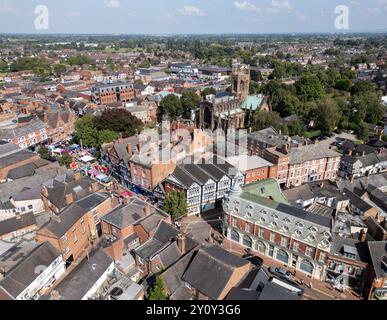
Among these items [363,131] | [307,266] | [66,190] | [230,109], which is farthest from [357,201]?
[230,109]

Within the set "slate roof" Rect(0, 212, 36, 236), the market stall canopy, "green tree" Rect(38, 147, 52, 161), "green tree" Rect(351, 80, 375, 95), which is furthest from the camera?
"green tree" Rect(351, 80, 375, 95)

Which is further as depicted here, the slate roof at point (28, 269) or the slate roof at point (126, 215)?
the slate roof at point (126, 215)

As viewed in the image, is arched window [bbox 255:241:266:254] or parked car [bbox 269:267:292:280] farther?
arched window [bbox 255:241:266:254]

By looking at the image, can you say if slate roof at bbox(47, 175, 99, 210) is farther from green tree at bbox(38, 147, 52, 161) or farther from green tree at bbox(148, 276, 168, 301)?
green tree at bbox(148, 276, 168, 301)

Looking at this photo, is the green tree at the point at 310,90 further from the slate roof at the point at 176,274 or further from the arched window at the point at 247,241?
the slate roof at the point at 176,274

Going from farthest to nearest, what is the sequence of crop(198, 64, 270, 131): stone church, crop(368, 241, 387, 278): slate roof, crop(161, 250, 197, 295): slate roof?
crop(198, 64, 270, 131): stone church, crop(368, 241, 387, 278): slate roof, crop(161, 250, 197, 295): slate roof

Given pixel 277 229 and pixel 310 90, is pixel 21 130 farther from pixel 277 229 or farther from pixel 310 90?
pixel 310 90

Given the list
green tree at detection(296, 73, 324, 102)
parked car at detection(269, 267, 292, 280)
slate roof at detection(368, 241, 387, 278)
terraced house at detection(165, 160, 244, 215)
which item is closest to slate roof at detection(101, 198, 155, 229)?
terraced house at detection(165, 160, 244, 215)

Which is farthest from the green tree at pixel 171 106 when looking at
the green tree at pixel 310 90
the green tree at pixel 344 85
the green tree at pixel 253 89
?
the green tree at pixel 344 85
